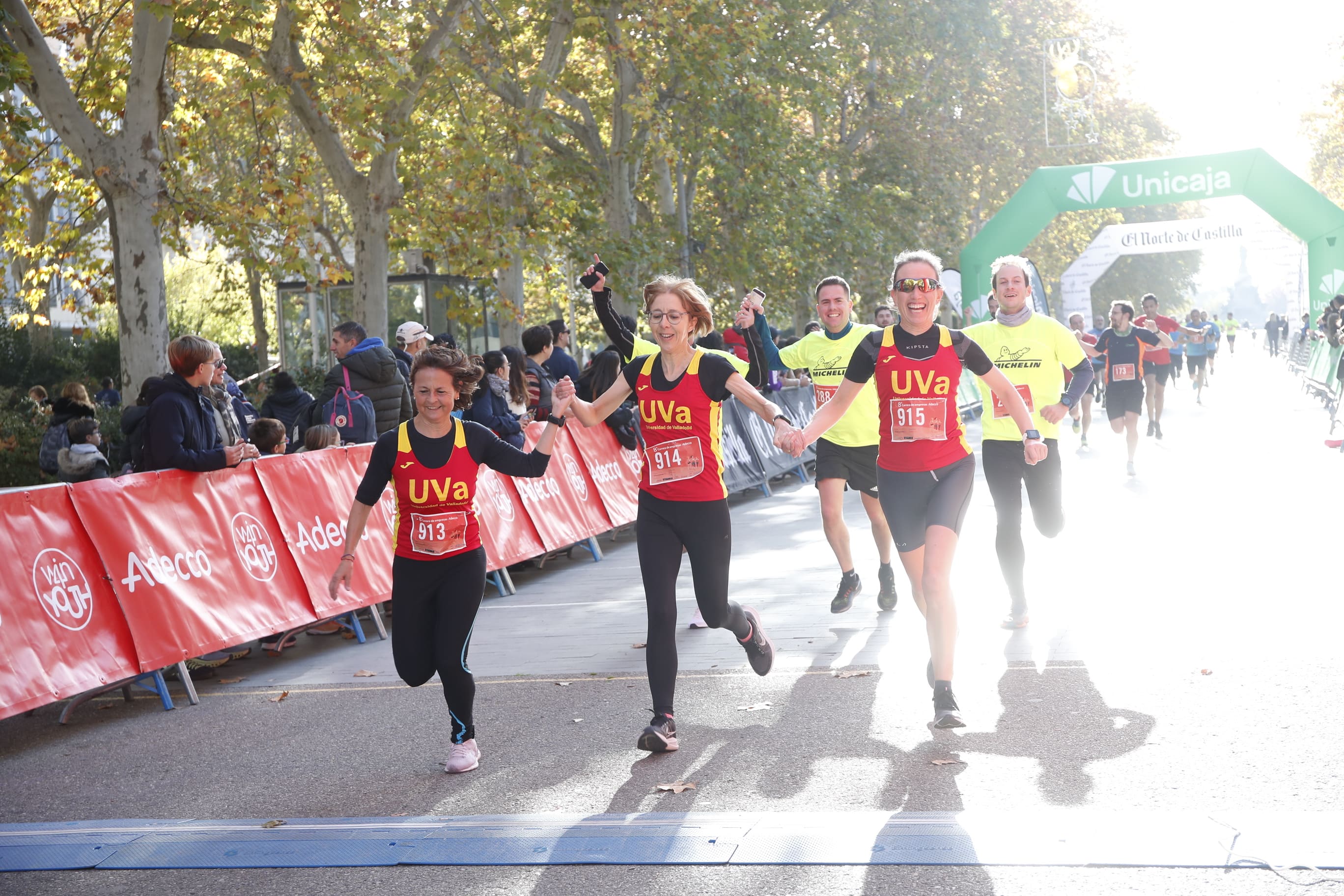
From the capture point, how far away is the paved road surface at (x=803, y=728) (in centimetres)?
464

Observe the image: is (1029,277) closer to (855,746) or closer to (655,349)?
(655,349)

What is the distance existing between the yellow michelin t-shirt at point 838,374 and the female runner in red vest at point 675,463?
9.59ft

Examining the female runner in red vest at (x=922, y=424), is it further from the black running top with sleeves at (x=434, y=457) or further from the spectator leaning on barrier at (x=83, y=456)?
the spectator leaning on barrier at (x=83, y=456)

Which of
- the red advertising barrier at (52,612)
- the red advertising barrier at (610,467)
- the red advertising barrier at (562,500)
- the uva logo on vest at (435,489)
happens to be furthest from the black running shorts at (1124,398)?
the red advertising barrier at (52,612)

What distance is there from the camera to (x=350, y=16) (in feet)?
48.0

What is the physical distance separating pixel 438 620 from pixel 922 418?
7.03 ft

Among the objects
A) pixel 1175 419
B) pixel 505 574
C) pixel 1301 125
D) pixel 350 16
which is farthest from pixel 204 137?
pixel 1301 125

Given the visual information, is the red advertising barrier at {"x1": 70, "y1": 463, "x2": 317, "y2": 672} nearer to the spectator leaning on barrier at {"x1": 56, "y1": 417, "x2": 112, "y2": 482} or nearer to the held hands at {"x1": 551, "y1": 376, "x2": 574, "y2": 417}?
the held hands at {"x1": 551, "y1": 376, "x2": 574, "y2": 417}

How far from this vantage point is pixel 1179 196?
27.6 m

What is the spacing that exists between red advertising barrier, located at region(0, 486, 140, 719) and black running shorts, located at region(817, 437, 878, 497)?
4.06 metres

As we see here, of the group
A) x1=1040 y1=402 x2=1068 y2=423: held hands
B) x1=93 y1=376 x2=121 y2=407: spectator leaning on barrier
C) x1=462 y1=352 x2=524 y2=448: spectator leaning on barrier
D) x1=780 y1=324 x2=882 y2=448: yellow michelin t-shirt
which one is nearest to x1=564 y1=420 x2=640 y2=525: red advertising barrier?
x1=462 y1=352 x2=524 y2=448: spectator leaning on barrier

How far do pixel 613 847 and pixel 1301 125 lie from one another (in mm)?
59973

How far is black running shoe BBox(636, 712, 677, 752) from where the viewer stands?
5.70 metres

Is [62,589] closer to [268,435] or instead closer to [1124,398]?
[268,435]
